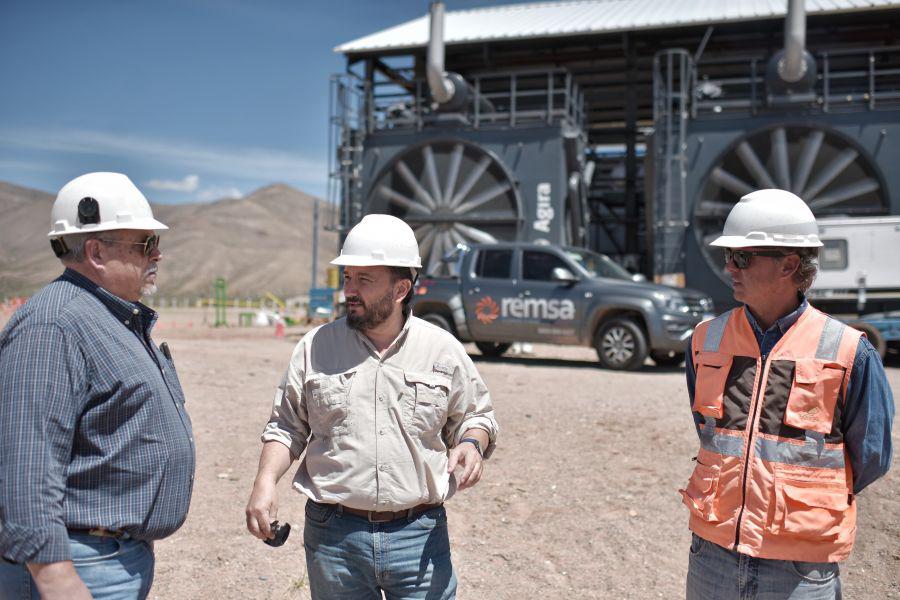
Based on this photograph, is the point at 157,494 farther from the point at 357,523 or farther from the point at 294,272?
the point at 294,272

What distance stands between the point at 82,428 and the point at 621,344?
10212 millimetres

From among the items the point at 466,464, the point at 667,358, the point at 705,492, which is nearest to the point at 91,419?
the point at 466,464

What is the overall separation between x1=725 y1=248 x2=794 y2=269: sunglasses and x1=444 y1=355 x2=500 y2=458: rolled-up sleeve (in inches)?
36.0

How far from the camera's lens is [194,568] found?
457 centimetres

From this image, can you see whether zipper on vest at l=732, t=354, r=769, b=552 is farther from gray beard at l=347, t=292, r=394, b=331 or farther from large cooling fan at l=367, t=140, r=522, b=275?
large cooling fan at l=367, t=140, r=522, b=275

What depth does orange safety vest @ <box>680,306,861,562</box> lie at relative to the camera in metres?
2.32

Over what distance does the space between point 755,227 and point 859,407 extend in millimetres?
617

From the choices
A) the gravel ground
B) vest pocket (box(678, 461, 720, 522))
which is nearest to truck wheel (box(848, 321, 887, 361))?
the gravel ground

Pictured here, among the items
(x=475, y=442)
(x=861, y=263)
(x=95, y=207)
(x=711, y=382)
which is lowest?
(x=475, y=442)

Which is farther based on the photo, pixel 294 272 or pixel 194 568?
pixel 294 272

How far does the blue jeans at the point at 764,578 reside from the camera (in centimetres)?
234

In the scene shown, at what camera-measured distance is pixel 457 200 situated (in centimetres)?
1838

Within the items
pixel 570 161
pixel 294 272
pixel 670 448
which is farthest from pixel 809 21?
pixel 294 272

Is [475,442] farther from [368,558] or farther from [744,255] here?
[744,255]
